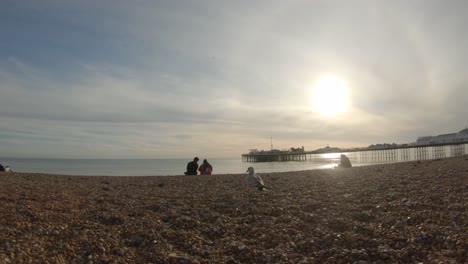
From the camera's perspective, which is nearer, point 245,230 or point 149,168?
point 245,230

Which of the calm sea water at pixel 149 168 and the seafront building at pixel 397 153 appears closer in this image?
the calm sea water at pixel 149 168

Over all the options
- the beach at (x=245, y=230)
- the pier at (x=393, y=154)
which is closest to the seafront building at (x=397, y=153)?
the pier at (x=393, y=154)

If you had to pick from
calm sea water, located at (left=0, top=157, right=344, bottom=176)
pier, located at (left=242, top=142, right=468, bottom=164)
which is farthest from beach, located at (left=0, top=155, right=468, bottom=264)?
pier, located at (left=242, top=142, right=468, bottom=164)

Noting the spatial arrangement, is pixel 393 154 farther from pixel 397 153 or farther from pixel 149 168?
pixel 149 168

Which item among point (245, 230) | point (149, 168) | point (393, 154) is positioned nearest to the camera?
point (245, 230)

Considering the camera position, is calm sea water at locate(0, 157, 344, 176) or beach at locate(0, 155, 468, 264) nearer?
beach at locate(0, 155, 468, 264)

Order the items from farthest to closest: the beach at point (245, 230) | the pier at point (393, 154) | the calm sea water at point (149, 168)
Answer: the pier at point (393, 154)
the calm sea water at point (149, 168)
the beach at point (245, 230)

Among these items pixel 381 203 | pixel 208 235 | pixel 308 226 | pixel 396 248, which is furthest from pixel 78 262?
pixel 381 203

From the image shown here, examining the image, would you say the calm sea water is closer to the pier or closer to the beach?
the pier

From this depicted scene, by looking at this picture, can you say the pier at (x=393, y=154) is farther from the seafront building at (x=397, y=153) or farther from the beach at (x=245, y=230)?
the beach at (x=245, y=230)

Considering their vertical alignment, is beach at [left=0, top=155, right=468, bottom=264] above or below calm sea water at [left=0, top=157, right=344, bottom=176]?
above

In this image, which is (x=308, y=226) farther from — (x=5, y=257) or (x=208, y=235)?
(x=5, y=257)

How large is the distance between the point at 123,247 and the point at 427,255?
156 inches

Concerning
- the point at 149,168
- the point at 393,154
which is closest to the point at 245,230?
the point at 149,168
